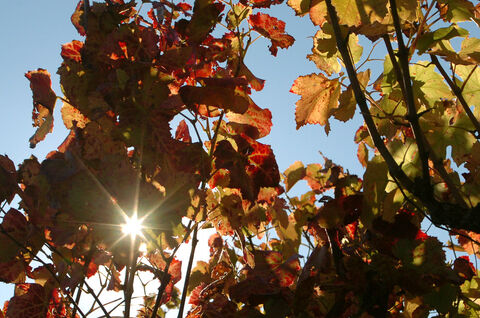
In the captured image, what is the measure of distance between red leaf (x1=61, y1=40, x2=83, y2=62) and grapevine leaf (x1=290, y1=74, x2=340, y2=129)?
695mm

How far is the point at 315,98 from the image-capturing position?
1378 mm

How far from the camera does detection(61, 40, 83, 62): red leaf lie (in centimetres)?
130

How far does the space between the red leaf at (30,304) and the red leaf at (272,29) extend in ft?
3.72

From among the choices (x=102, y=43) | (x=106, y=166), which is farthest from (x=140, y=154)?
(x=102, y=43)

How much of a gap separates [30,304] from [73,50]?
2.70 feet

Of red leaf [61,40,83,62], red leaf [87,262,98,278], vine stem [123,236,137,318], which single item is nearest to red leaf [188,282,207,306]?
red leaf [87,262,98,278]

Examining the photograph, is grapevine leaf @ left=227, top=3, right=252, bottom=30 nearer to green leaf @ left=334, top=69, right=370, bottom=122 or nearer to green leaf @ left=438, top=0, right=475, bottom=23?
green leaf @ left=334, top=69, right=370, bottom=122

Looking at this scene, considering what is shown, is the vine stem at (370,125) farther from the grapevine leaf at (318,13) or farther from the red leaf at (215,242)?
the red leaf at (215,242)

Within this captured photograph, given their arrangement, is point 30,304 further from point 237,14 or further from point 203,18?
point 237,14

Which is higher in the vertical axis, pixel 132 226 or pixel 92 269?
pixel 92 269

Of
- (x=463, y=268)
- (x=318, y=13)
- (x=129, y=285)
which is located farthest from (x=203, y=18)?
(x=463, y=268)

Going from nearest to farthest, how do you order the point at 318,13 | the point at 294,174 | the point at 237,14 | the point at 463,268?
the point at 318,13
the point at 463,268
the point at 237,14
the point at 294,174

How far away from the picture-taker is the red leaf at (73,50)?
1299 millimetres

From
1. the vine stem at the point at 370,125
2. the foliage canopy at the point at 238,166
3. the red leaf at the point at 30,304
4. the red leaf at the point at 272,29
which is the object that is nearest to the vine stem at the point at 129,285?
the foliage canopy at the point at 238,166
